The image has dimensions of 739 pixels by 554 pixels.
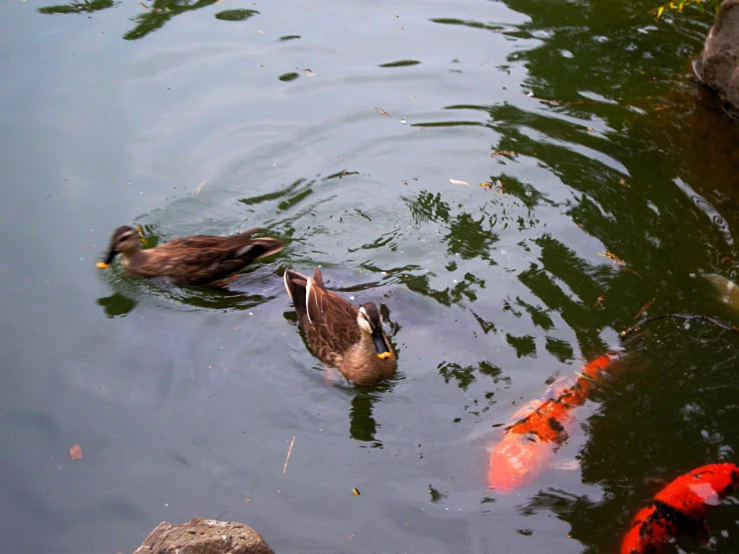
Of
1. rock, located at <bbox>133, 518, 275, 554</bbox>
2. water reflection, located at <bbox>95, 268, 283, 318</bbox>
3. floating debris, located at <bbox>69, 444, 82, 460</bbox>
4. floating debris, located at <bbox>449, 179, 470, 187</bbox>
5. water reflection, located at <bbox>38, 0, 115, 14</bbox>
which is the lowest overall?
floating debris, located at <bbox>69, 444, 82, 460</bbox>

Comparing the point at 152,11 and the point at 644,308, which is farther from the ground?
the point at 152,11

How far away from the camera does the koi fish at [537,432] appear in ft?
17.1

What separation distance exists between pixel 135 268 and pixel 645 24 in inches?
335

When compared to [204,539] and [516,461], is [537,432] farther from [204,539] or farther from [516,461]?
[204,539]

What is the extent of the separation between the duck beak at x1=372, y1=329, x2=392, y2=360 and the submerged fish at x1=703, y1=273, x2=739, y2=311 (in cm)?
327

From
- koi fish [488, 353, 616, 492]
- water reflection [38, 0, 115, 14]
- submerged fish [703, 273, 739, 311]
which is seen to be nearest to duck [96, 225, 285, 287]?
koi fish [488, 353, 616, 492]

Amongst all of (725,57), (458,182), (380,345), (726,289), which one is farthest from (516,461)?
(725,57)

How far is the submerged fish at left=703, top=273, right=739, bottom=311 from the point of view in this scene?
21.1 ft

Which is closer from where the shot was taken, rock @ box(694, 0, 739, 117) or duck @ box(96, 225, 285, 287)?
duck @ box(96, 225, 285, 287)

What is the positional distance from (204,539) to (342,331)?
233cm

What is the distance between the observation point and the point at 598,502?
5082mm

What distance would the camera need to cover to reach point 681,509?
16.0 ft

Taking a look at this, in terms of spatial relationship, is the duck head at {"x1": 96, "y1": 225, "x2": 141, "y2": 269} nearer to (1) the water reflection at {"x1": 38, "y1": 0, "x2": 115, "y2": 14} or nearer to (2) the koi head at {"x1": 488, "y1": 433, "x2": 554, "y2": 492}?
(2) the koi head at {"x1": 488, "y1": 433, "x2": 554, "y2": 492}

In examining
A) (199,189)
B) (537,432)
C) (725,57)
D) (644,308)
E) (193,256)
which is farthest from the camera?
(725,57)
